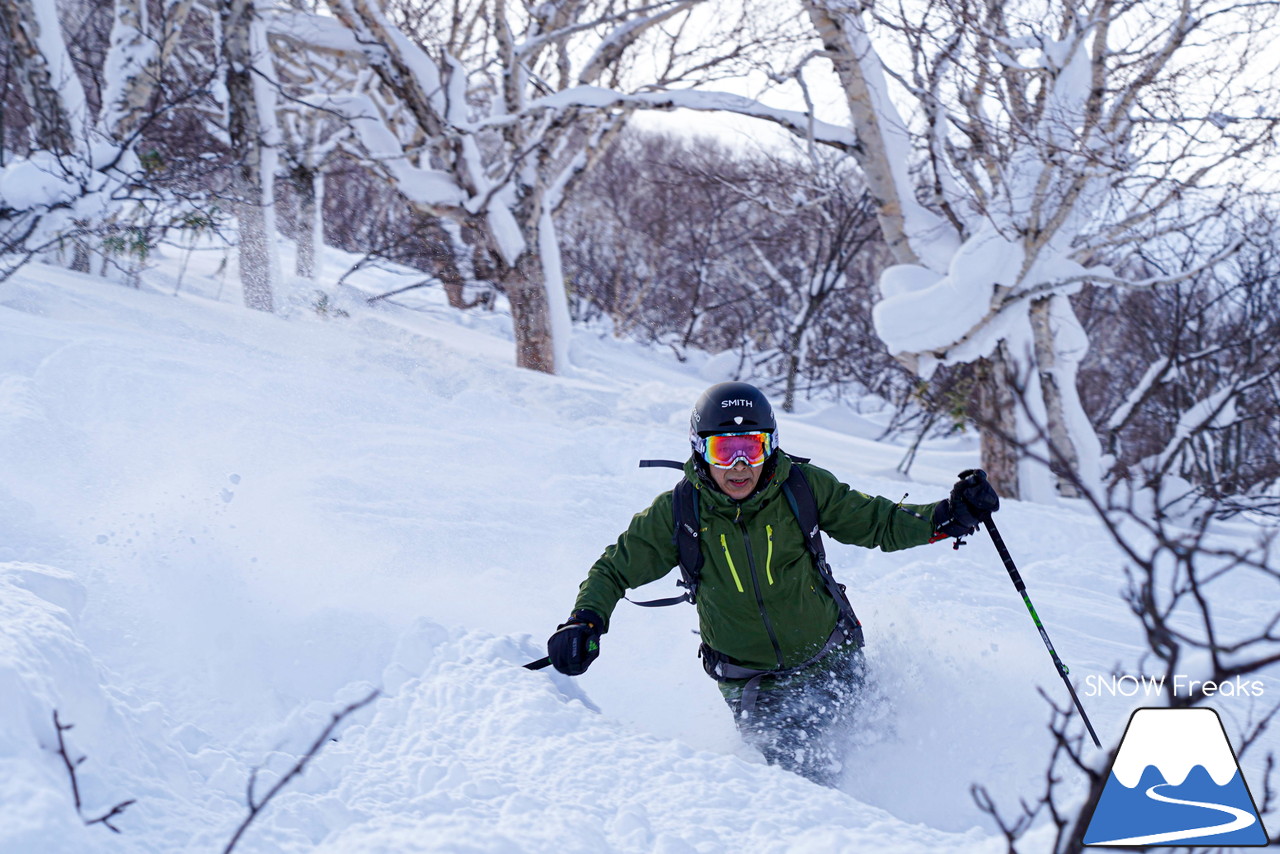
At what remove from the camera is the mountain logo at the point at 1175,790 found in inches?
54.6

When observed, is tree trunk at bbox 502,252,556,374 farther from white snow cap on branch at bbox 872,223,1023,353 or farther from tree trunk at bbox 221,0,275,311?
white snow cap on branch at bbox 872,223,1023,353

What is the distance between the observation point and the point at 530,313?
11.2m

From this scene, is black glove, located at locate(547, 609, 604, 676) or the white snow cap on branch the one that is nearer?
black glove, located at locate(547, 609, 604, 676)

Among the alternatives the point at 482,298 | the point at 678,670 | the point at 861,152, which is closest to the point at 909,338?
the point at 861,152

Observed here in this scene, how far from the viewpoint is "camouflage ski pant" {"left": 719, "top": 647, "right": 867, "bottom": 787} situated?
338cm

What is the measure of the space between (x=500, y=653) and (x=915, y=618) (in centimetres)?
195

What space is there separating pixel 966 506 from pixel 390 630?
2.05m

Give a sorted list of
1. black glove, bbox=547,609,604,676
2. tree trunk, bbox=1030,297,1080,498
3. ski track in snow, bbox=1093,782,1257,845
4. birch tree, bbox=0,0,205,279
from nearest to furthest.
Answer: ski track in snow, bbox=1093,782,1257,845 < black glove, bbox=547,609,604,676 < birch tree, bbox=0,0,205,279 < tree trunk, bbox=1030,297,1080,498

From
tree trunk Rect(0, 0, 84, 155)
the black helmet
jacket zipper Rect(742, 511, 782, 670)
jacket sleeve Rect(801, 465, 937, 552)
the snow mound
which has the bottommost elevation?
the snow mound

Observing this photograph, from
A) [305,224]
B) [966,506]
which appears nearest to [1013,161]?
[966,506]

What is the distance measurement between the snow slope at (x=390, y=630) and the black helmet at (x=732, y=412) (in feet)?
3.27

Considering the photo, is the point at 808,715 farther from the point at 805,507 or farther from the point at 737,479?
the point at 737,479

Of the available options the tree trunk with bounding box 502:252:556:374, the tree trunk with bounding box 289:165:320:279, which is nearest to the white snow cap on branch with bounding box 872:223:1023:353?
the tree trunk with bounding box 502:252:556:374

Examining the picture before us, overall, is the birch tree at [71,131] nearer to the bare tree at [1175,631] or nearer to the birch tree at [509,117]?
the birch tree at [509,117]
